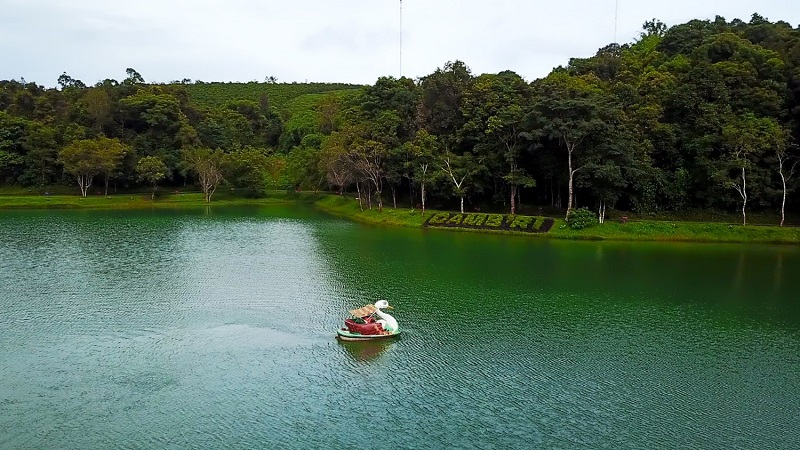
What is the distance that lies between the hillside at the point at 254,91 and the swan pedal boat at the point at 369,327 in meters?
115

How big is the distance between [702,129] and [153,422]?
46214 millimetres

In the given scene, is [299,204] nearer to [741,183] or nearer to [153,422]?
[741,183]

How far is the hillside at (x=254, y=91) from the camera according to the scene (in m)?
136

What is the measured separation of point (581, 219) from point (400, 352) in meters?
28.8

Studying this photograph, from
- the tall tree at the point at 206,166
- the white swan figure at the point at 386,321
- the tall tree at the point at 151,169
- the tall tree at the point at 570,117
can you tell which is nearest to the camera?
the white swan figure at the point at 386,321

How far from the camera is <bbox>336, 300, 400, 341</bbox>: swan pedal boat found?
19875 mm

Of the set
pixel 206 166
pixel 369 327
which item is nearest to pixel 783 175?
pixel 369 327

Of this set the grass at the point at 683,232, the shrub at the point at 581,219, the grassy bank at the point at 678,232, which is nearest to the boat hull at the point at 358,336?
the grassy bank at the point at 678,232

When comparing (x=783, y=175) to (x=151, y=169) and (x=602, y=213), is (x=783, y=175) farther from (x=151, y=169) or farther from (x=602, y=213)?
(x=151, y=169)

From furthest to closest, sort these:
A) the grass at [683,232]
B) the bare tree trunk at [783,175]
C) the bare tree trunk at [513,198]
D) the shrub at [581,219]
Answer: the bare tree trunk at [513,198] → the shrub at [581,219] → the bare tree trunk at [783,175] → the grass at [683,232]

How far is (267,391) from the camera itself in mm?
15875

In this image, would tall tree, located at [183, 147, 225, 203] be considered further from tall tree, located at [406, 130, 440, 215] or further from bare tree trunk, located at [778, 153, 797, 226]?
bare tree trunk, located at [778, 153, 797, 226]

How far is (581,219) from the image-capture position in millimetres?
43812

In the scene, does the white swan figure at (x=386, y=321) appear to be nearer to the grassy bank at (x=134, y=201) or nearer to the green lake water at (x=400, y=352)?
the green lake water at (x=400, y=352)
